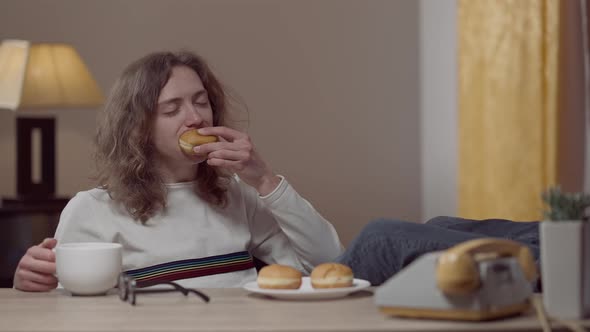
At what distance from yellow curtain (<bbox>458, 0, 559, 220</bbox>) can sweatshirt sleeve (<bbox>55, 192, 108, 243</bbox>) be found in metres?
Result: 1.51

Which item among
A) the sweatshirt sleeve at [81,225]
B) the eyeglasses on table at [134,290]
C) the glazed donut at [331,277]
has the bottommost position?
the eyeglasses on table at [134,290]

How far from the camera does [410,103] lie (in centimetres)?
438

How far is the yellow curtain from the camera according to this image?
2.88 meters

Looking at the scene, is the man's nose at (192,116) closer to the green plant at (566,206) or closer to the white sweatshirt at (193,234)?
the white sweatshirt at (193,234)

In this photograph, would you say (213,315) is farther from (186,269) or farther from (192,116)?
(192,116)

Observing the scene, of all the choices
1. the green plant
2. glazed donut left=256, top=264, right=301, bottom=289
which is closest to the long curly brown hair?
glazed donut left=256, top=264, right=301, bottom=289

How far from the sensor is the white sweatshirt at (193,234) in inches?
72.6

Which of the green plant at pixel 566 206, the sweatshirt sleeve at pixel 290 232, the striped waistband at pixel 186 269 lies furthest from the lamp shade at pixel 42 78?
the green plant at pixel 566 206

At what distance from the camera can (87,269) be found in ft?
4.67

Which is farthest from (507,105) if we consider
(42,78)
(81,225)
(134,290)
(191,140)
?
(134,290)

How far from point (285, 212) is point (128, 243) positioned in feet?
1.02

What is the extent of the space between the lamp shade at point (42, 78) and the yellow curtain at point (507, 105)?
1.41 meters

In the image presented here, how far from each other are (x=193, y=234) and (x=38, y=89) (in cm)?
192

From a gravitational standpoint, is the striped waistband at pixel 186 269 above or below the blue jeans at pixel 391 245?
below
